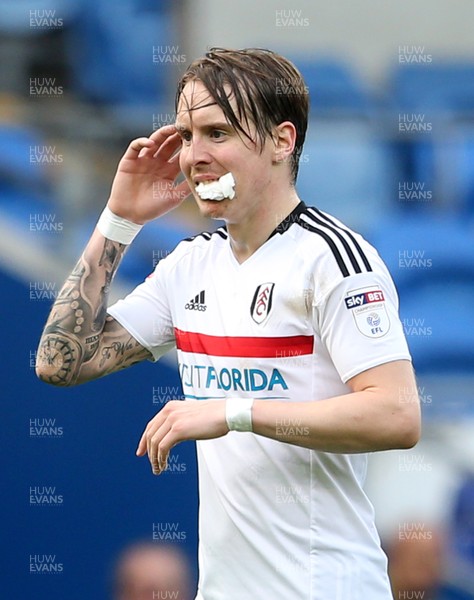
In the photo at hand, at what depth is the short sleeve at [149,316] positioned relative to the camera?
2.25 metres

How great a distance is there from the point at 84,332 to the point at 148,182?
1.16 feet

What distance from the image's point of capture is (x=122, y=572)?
3691mm

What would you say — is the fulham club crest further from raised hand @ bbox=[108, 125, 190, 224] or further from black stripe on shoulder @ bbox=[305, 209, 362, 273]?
raised hand @ bbox=[108, 125, 190, 224]

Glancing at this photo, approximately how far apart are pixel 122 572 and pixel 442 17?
2.38 m

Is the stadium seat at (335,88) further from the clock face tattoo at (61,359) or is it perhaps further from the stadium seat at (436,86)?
the clock face tattoo at (61,359)

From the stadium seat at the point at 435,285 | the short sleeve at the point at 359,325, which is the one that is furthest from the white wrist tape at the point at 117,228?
the stadium seat at the point at 435,285

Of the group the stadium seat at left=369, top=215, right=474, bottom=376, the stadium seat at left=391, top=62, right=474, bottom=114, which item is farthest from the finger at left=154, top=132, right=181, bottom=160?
the stadium seat at left=391, top=62, right=474, bottom=114

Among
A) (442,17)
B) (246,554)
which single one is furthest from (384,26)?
(246,554)

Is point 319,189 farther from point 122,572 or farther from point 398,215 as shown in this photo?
point 122,572

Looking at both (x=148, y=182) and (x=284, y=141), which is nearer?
(x=284, y=141)

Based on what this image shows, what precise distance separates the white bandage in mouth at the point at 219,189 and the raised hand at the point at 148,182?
28 centimetres

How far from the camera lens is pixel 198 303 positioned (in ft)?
7.00

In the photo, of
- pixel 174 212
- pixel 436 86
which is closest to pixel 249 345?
pixel 174 212

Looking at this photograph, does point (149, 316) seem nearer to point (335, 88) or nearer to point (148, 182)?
point (148, 182)
